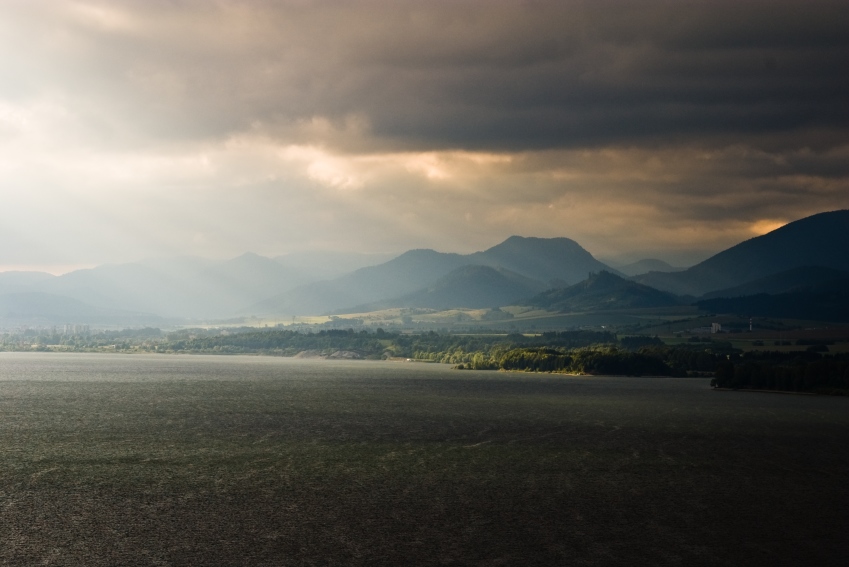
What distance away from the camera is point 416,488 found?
6144 cm

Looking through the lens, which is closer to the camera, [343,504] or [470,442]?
[343,504]

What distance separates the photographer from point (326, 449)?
8175 centimetres

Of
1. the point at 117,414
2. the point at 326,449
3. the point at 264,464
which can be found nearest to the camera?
the point at 264,464

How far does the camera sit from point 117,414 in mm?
116688

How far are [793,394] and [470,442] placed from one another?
403ft

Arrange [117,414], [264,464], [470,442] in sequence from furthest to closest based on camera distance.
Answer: [117,414] → [470,442] → [264,464]

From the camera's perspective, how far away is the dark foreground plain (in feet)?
148

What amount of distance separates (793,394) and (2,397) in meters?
154

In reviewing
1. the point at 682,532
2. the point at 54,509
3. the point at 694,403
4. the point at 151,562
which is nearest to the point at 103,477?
the point at 54,509

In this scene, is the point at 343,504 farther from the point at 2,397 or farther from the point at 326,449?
the point at 2,397

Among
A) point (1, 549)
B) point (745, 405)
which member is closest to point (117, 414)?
point (1, 549)

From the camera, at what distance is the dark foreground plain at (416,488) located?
4500cm

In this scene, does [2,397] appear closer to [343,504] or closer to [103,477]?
[103,477]

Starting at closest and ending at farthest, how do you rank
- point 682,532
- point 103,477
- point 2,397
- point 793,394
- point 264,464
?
1. point 682,532
2. point 103,477
3. point 264,464
4. point 2,397
5. point 793,394
